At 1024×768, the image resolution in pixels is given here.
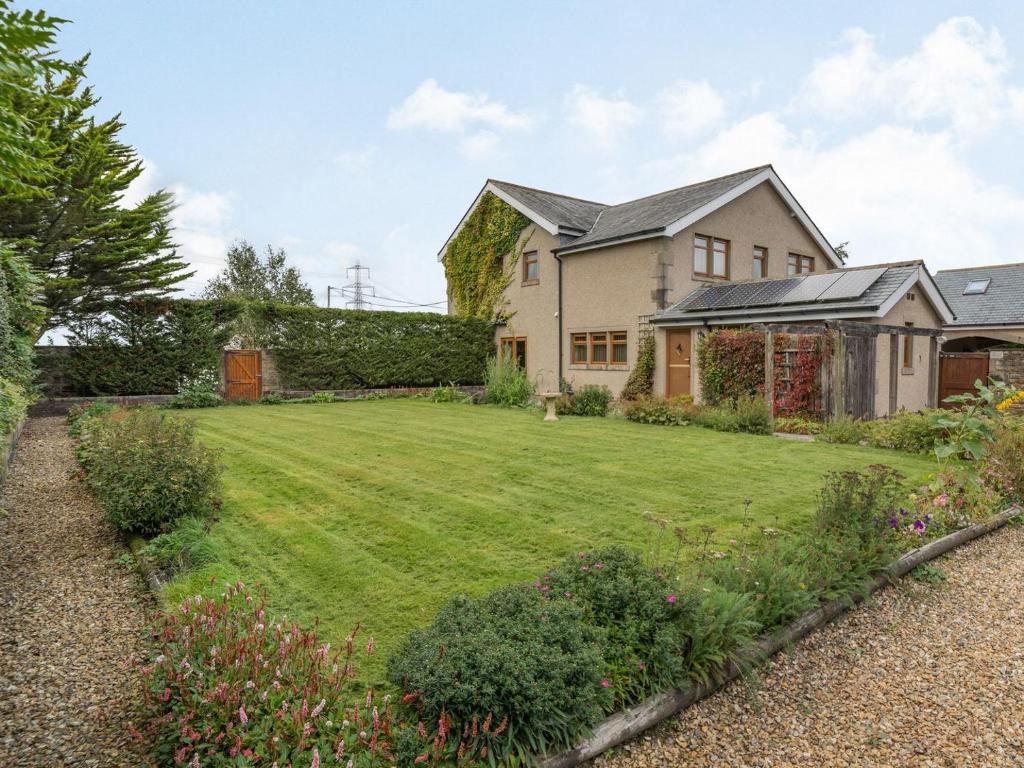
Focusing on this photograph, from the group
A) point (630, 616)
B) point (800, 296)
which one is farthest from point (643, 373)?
point (630, 616)

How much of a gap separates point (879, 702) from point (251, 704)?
3.16 m

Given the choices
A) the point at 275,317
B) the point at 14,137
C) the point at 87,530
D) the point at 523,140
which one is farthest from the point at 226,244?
the point at 14,137

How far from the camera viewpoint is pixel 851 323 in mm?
12617

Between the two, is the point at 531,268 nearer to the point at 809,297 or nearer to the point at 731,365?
the point at 731,365

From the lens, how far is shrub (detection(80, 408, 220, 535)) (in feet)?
17.1

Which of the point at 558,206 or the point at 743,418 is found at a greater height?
the point at 558,206

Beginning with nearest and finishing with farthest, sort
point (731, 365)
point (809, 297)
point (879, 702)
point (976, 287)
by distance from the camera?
point (879, 702)
point (731, 365)
point (809, 297)
point (976, 287)

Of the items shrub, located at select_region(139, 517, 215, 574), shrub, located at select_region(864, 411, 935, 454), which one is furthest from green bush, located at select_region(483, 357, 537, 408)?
shrub, located at select_region(139, 517, 215, 574)

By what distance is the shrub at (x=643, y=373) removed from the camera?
17.5 meters

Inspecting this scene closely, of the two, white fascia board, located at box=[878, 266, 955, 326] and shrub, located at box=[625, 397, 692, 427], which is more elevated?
white fascia board, located at box=[878, 266, 955, 326]

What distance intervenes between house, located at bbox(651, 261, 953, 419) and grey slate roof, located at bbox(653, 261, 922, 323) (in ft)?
0.08

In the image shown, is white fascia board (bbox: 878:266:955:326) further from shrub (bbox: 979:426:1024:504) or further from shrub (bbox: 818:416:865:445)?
shrub (bbox: 979:426:1024:504)

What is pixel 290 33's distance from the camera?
27.5ft

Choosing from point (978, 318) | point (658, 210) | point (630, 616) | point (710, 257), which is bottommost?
point (630, 616)
